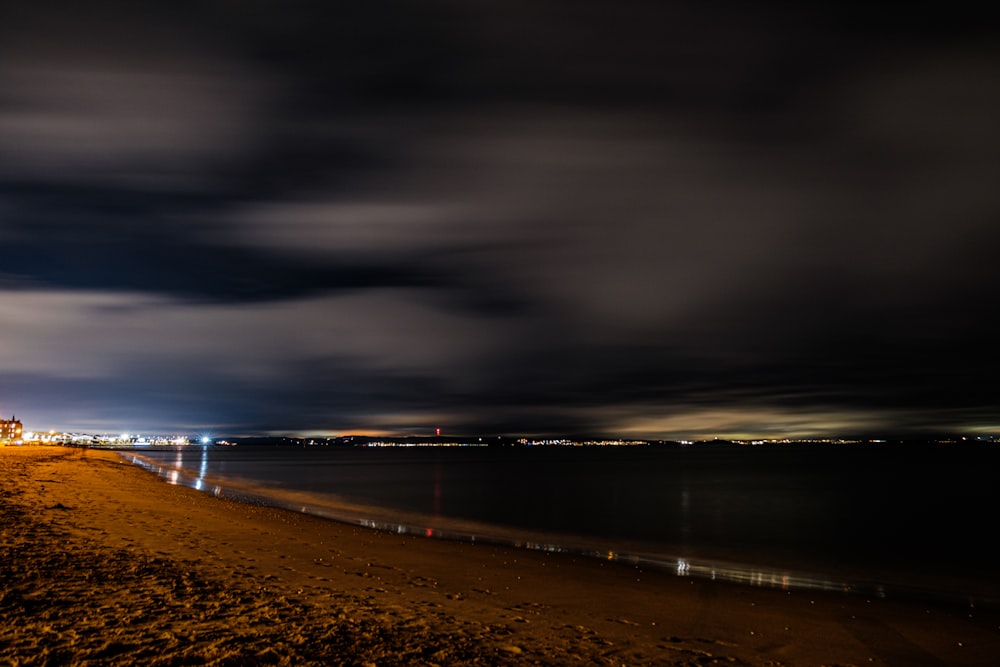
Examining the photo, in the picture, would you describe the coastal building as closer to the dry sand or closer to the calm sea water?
the calm sea water

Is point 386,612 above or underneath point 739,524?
above

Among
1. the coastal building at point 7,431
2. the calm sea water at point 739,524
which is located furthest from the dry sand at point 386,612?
the coastal building at point 7,431

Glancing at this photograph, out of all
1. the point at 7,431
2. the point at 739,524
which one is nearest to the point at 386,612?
the point at 739,524

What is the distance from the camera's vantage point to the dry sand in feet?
25.7

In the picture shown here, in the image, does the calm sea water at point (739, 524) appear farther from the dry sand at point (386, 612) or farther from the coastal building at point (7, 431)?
the coastal building at point (7, 431)

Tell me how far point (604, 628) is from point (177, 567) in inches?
324

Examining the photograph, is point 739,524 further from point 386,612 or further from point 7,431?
point 7,431

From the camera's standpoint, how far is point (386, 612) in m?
10.1

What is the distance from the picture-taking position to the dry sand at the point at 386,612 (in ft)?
25.7

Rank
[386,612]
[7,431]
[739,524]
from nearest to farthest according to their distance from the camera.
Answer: [386,612], [739,524], [7,431]

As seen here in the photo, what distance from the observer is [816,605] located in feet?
46.5

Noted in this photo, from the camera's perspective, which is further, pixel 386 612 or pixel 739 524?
pixel 739 524

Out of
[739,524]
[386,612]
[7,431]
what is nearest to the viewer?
[386,612]

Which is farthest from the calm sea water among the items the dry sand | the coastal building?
the coastal building
